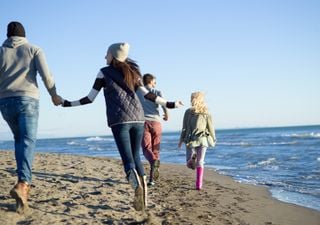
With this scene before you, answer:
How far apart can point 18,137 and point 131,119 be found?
1.20m

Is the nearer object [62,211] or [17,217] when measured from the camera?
[17,217]

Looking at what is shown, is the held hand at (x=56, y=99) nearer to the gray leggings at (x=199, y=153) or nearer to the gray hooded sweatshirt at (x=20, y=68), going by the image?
the gray hooded sweatshirt at (x=20, y=68)

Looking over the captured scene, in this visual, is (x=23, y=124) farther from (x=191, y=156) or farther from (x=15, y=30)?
(x=191, y=156)

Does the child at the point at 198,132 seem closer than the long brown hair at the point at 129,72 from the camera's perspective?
No

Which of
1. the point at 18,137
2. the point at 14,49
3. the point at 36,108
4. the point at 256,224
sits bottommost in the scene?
the point at 256,224

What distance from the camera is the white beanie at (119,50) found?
4238mm

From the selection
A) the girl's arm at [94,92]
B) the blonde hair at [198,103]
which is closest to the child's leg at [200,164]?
the blonde hair at [198,103]

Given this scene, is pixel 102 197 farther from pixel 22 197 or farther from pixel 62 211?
pixel 22 197

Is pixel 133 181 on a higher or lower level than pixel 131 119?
lower

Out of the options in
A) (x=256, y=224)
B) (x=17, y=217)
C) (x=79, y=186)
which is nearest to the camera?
(x=17, y=217)

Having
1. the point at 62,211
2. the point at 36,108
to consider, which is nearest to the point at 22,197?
the point at 62,211

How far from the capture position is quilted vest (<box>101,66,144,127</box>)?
4.11 m

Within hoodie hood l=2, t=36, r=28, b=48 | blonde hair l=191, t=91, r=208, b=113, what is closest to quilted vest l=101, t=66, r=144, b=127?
hoodie hood l=2, t=36, r=28, b=48

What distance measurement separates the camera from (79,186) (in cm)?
542
